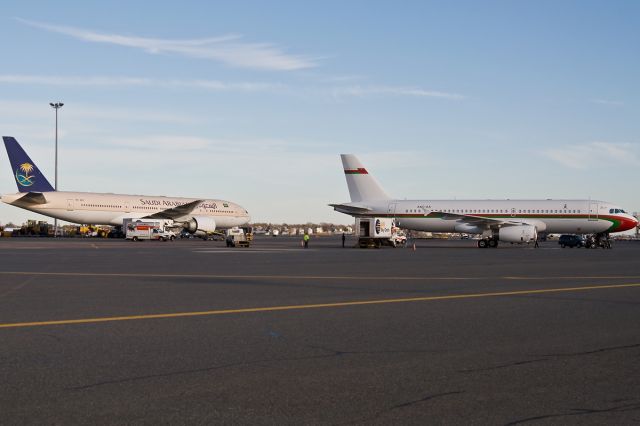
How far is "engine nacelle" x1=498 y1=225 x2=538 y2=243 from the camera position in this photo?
180ft

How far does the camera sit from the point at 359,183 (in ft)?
211

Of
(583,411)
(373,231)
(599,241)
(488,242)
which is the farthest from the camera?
(599,241)

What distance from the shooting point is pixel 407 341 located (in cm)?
979

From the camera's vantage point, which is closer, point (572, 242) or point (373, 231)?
point (373, 231)

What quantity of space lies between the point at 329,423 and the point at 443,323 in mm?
6143

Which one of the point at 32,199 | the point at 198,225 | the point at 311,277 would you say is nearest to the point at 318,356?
the point at 311,277

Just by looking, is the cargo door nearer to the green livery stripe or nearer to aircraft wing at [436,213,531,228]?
aircraft wing at [436,213,531,228]

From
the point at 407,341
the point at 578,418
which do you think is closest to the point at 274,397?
the point at 578,418

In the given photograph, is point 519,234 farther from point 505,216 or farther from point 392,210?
point 392,210

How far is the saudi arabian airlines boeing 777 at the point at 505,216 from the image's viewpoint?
56.6 metres

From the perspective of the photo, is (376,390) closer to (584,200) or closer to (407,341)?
(407,341)

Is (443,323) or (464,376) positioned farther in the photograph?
(443,323)

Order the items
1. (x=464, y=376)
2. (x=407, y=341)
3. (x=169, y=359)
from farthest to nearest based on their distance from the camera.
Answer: (x=407, y=341) < (x=169, y=359) < (x=464, y=376)

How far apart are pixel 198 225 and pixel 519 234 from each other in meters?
33.1
